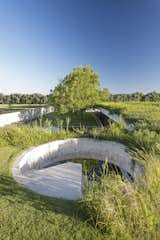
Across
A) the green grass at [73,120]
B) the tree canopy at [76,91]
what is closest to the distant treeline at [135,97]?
the tree canopy at [76,91]

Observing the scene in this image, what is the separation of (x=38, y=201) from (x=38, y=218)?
0.45 metres

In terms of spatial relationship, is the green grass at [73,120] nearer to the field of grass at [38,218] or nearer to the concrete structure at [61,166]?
the concrete structure at [61,166]

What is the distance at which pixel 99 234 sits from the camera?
6.65 ft

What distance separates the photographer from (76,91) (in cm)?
1709

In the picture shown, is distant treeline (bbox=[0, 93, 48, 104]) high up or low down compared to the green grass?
up

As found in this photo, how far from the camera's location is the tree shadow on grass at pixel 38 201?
2520 millimetres

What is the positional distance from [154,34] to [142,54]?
190cm

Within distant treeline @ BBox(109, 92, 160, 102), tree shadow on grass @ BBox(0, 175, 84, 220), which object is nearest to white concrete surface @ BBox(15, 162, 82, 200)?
tree shadow on grass @ BBox(0, 175, 84, 220)

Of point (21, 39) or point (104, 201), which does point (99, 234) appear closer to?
point (104, 201)

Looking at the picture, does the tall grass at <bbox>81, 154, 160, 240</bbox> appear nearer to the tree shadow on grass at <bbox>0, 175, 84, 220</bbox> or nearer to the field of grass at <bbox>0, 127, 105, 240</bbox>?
the field of grass at <bbox>0, 127, 105, 240</bbox>

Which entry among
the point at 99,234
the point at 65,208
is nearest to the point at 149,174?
the point at 99,234

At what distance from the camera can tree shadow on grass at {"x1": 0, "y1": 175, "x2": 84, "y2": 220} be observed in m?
2.52

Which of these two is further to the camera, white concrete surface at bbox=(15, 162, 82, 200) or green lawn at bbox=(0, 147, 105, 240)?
white concrete surface at bbox=(15, 162, 82, 200)

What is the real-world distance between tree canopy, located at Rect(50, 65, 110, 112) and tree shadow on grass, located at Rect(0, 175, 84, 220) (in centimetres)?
1294
